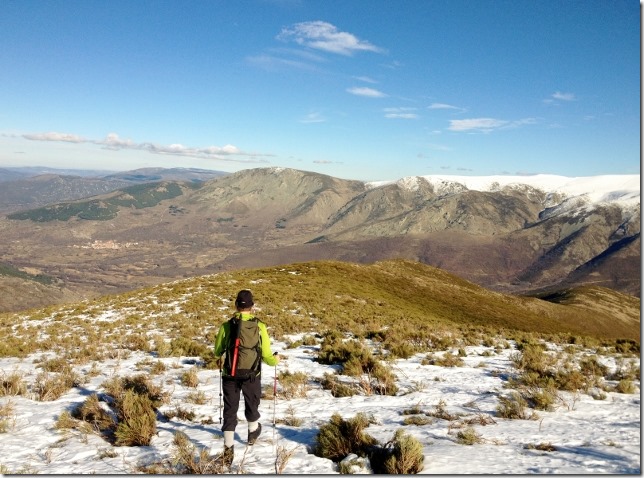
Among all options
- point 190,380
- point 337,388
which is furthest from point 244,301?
point 190,380

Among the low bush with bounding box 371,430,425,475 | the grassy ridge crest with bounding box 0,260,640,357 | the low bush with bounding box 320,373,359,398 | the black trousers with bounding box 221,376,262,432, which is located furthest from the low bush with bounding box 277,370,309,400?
the grassy ridge crest with bounding box 0,260,640,357

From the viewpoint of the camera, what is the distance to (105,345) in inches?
681

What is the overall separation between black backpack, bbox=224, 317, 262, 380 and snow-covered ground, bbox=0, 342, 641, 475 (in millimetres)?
1495

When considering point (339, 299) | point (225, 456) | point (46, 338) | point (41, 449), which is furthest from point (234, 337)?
point (339, 299)

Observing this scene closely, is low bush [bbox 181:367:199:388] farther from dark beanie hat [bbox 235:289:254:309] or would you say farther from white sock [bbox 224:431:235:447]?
dark beanie hat [bbox 235:289:254:309]

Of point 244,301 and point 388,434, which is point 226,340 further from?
point 388,434

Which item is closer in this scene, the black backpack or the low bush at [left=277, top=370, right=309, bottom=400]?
the black backpack

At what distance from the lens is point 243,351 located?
7227mm

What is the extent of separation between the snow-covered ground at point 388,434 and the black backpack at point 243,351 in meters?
1.50

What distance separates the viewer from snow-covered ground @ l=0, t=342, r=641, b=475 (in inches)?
253

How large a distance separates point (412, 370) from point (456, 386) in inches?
83.7

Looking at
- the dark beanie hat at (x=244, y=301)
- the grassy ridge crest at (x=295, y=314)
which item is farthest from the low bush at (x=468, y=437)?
the grassy ridge crest at (x=295, y=314)

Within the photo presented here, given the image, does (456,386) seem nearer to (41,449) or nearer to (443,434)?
(443,434)

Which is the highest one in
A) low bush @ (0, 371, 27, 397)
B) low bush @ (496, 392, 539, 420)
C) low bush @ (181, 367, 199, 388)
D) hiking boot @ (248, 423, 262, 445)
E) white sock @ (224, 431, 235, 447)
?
low bush @ (496, 392, 539, 420)
